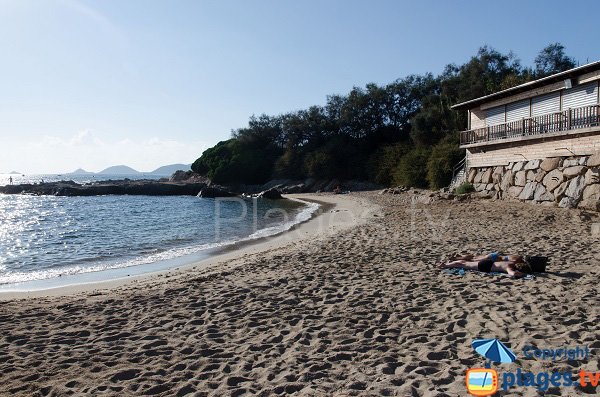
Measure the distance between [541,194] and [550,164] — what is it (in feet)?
4.92

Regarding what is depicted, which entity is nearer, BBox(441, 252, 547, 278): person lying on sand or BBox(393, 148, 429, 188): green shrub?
BBox(441, 252, 547, 278): person lying on sand

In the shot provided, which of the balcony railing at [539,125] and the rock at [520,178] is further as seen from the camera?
the rock at [520,178]

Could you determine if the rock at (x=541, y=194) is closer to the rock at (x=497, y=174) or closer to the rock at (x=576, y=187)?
the rock at (x=576, y=187)

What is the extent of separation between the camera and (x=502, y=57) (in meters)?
45.8

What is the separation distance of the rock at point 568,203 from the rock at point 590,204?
0.25 metres

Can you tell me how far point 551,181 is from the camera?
19.7 m

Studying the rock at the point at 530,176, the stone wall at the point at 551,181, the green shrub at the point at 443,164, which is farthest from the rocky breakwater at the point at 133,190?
the rock at the point at 530,176

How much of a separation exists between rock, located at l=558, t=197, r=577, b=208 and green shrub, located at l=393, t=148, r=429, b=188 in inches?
823

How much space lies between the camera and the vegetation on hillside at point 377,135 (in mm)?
41562

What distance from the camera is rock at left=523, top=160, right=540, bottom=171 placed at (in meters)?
21.0

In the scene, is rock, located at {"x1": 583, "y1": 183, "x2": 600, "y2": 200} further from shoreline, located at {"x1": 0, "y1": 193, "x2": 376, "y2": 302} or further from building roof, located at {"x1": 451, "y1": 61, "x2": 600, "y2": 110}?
shoreline, located at {"x1": 0, "y1": 193, "x2": 376, "y2": 302}

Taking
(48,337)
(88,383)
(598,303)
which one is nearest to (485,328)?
(598,303)

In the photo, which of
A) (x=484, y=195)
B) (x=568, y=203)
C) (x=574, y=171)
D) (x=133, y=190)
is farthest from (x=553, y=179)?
(x=133, y=190)

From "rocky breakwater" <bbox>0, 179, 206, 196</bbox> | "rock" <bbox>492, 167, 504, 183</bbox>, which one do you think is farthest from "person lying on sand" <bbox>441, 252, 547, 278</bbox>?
"rocky breakwater" <bbox>0, 179, 206, 196</bbox>
